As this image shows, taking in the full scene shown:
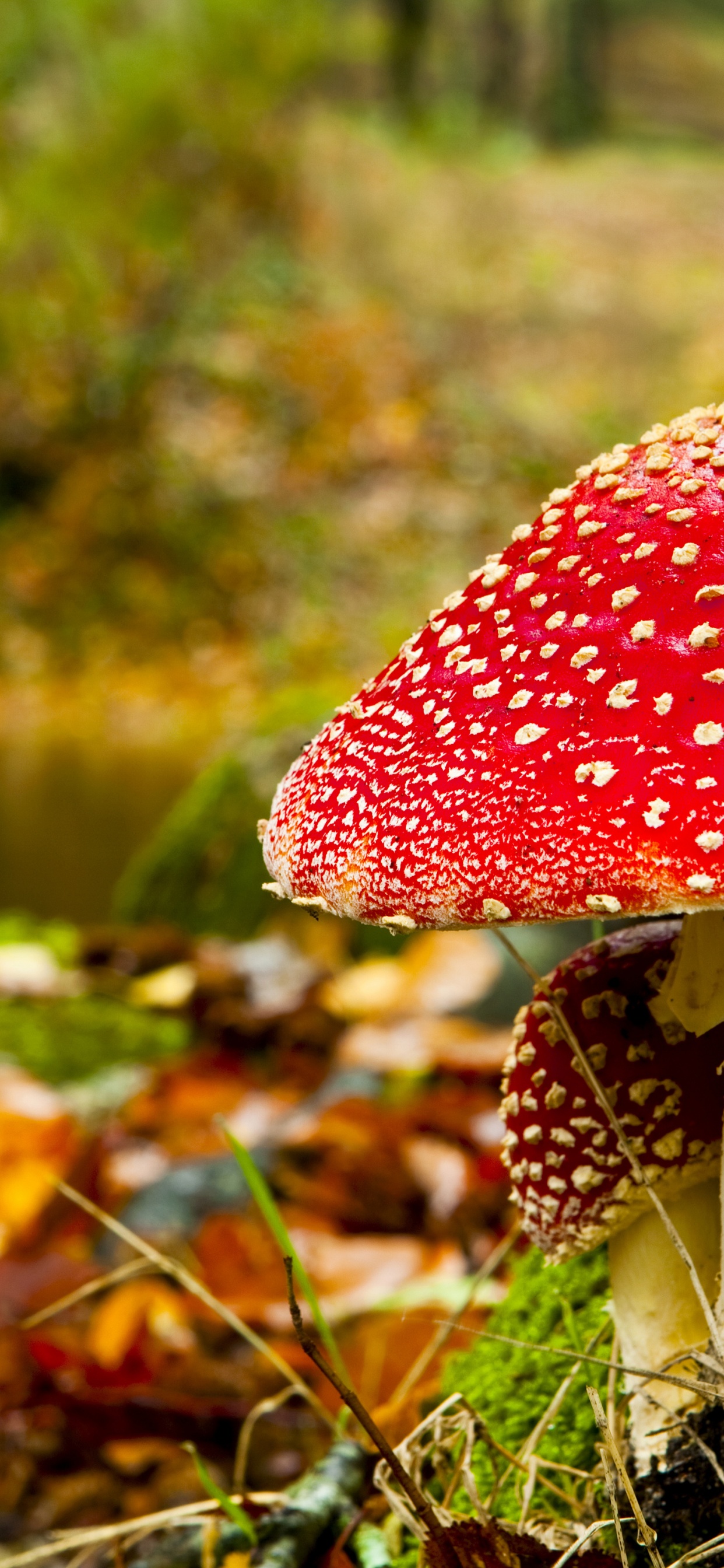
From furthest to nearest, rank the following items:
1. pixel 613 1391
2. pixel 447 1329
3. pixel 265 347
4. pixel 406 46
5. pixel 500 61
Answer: pixel 500 61
pixel 406 46
pixel 265 347
pixel 447 1329
pixel 613 1391

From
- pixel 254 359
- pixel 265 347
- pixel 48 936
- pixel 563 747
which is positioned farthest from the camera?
pixel 265 347

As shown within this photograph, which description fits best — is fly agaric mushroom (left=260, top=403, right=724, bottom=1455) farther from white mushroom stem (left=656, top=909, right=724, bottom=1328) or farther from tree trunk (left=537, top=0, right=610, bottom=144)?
tree trunk (left=537, top=0, right=610, bottom=144)

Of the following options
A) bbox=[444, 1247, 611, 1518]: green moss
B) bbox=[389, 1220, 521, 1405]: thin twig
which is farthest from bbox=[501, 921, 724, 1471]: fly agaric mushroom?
bbox=[389, 1220, 521, 1405]: thin twig

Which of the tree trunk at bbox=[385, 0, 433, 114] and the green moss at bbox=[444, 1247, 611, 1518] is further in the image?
the tree trunk at bbox=[385, 0, 433, 114]

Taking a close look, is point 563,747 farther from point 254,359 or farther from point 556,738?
point 254,359

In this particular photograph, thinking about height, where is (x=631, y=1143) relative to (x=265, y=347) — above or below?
below

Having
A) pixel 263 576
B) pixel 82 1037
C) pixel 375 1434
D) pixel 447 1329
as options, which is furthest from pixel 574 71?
pixel 375 1434

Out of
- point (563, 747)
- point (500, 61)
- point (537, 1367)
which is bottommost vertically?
point (537, 1367)
